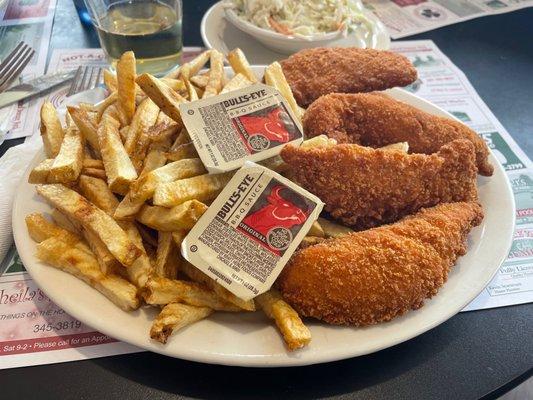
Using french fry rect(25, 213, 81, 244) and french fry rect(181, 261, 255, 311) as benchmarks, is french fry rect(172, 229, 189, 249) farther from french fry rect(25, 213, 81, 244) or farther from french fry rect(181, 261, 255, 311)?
french fry rect(25, 213, 81, 244)

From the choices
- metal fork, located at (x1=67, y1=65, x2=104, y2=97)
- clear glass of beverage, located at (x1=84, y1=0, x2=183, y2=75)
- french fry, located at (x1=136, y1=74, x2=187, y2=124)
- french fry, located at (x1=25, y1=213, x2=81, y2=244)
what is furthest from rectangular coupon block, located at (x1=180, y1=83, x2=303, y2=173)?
metal fork, located at (x1=67, y1=65, x2=104, y2=97)

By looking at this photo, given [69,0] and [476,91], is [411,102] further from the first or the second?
[69,0]

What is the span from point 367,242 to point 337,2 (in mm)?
1423

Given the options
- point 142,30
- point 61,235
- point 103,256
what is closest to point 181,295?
point 103,256

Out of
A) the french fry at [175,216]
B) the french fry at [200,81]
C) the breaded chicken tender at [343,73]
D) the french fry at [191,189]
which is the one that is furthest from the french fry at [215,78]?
the french fry at [175,216]

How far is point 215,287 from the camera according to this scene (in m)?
0.98

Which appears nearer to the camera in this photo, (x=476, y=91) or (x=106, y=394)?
(x=106, y=394)

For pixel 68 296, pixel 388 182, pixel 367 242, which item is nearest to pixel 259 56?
pixel 388 182

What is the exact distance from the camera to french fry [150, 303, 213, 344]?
2.87 ft

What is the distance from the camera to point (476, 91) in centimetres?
199

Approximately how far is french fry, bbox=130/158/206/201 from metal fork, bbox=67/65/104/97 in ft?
2.78

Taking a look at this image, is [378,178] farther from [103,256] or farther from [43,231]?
[43,231]

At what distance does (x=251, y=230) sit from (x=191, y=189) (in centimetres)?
16

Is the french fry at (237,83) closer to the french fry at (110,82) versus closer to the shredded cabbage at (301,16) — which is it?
the french fry at (110,82)
